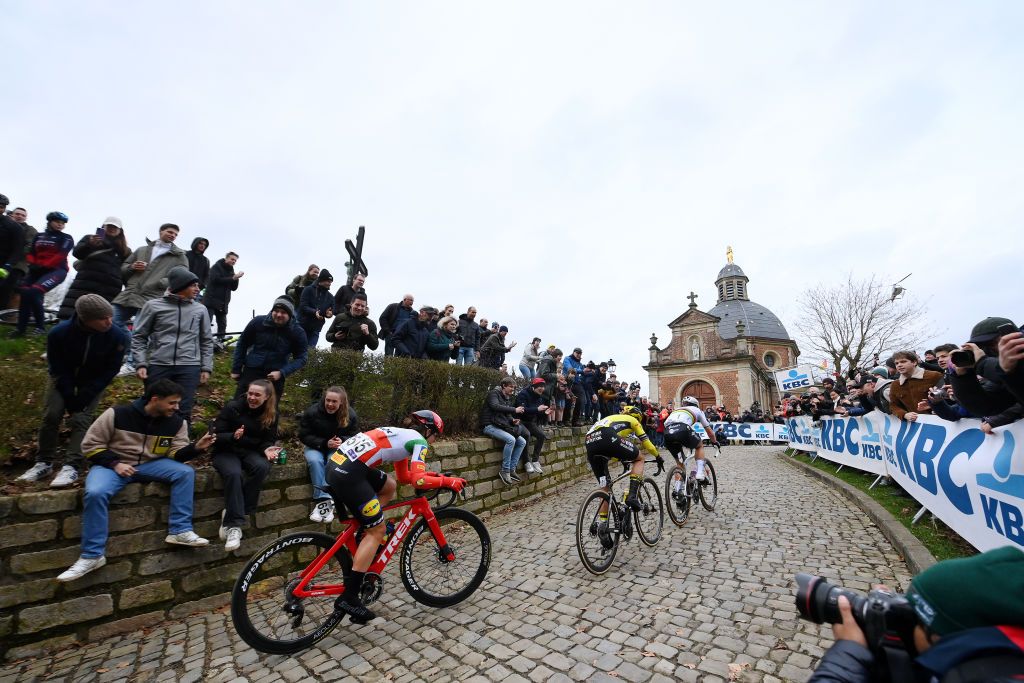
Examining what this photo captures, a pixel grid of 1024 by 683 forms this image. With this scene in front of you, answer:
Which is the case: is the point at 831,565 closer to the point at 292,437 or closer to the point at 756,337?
the point at 292,437

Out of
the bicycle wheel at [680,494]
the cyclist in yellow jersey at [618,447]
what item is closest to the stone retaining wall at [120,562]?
the cyclist in yellow jersey at [618,447]

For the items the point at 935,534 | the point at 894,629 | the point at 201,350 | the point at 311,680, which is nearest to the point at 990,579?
the point at 894,629

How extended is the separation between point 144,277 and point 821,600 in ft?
26.1

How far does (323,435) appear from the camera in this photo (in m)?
4.97

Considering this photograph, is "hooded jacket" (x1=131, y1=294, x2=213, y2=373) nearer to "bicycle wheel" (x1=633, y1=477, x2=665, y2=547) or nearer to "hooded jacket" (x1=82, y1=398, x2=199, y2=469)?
"hooded jacket" (x1=82, y1=398, x2=199, y2=469)

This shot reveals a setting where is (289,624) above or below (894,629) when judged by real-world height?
below

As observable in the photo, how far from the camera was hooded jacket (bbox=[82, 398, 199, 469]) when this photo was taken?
3.70m

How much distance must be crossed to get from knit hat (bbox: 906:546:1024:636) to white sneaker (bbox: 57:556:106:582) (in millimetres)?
5121

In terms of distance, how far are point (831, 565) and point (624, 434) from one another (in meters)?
2.46

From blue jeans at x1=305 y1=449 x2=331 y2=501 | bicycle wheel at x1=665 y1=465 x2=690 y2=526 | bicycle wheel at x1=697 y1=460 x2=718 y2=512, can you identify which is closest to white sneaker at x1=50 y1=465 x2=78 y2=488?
blue jeans at x1=305 y1=449 x2=331 y2=501

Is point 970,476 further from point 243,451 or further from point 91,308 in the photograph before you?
point 91,308

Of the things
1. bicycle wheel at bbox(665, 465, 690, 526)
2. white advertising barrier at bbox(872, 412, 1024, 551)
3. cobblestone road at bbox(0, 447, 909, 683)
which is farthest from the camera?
bicycle wheel at bbox(665, 465, 690, 526)

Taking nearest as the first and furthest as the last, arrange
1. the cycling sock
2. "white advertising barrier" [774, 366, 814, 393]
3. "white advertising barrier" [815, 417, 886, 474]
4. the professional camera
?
the professional camera → the cycling sock → "white advertising barrier" [815, 417, 886, 474] → "white advertising barrier" [774, 366, 814, 393]

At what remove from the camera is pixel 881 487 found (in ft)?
25.4
